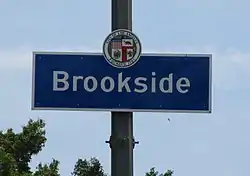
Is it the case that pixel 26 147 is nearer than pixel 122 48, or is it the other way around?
pixel 122 48

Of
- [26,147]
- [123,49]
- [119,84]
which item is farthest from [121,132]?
[26,147]

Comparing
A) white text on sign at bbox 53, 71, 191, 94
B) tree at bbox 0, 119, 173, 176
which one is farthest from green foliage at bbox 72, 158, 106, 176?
A: white text on sign at bbox 53, 71, 191, 94

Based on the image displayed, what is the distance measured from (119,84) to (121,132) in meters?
0.37

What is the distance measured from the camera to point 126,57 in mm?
6539

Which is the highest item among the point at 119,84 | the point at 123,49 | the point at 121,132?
the point at 123,49

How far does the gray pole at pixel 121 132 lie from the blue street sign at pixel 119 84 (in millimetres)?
97

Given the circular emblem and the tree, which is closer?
the circular emblem

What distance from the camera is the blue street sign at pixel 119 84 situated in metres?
6.51

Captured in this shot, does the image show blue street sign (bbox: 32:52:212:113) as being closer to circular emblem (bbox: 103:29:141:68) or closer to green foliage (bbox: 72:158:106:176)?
circular emblem (bbox: 103:29:141:68)

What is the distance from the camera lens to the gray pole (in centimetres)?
642

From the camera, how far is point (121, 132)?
6500 millimetres

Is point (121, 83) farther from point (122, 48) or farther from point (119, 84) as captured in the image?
point (122, 48)

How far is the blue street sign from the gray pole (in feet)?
0.32

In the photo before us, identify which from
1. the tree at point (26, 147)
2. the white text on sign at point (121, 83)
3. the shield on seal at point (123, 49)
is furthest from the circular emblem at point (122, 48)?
the tree at point (26, 147)
